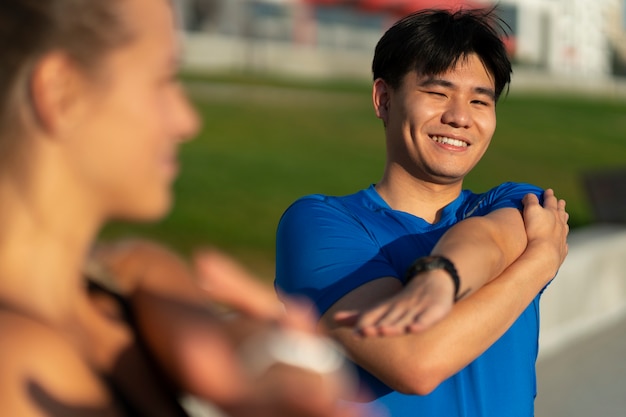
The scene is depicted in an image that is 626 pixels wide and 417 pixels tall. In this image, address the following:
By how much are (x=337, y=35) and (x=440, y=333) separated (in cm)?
4730

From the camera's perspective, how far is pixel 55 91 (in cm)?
79

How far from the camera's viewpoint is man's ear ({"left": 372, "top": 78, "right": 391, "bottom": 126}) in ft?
7.37

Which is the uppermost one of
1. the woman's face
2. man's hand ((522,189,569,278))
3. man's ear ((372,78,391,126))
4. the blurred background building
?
the woman's face

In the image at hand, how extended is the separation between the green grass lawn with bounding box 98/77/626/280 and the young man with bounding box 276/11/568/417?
6356 millimetres

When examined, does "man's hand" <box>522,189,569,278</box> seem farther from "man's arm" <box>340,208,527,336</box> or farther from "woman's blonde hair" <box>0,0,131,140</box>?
"woman's blonde hair" <box>0,0,131,140</box>

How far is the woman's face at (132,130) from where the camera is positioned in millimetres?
812

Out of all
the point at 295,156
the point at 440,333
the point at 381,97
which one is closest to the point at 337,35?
the point at 295,156

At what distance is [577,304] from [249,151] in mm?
8787

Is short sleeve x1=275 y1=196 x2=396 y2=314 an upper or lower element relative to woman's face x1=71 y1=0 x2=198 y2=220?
lower

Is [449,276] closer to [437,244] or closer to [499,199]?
[437,244]

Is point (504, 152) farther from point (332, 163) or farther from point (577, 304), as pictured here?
point (577, 304)

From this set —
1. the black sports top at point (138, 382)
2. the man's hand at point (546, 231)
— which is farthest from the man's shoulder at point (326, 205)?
the black sports top at point (138, 382)

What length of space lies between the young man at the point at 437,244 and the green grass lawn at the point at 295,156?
6.36 m

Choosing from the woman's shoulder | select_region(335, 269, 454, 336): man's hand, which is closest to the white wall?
select_region(335, 269, 454, 336): man's hand
